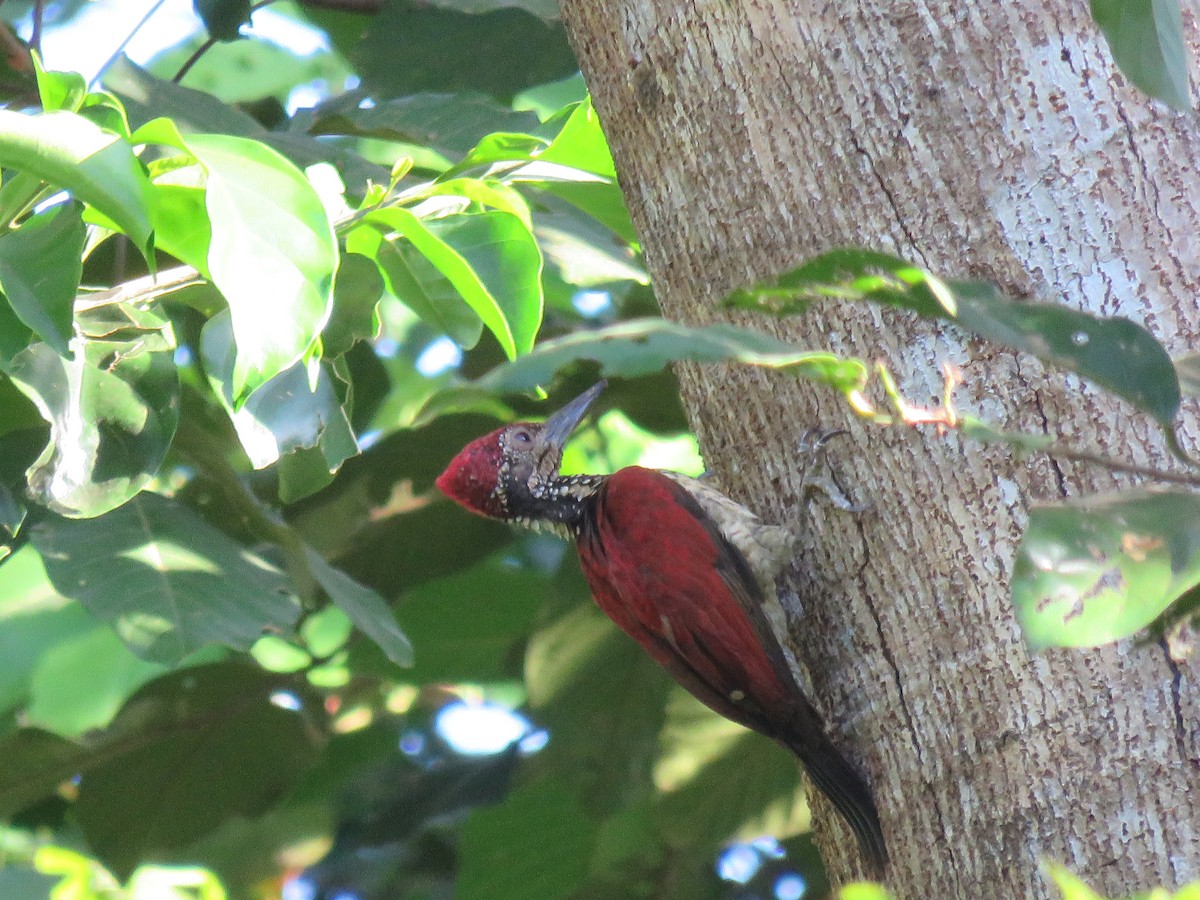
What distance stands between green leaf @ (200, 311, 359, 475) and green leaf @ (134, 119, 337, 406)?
1.05ft

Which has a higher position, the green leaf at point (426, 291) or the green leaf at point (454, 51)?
the green leaf at point (454, 51)

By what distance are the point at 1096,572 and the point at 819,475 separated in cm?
114

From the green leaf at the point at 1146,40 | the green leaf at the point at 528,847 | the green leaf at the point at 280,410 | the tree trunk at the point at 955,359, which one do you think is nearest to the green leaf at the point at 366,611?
the green leaf at the point at 280,410

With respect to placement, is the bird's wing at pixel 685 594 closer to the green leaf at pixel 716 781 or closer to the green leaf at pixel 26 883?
the green leaf at pixel 716 781

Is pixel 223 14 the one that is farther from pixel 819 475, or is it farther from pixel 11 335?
pixel 819 475

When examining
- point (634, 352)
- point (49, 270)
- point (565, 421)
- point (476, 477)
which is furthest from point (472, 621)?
point (634, 352)

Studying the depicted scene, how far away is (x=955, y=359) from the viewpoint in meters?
2.06

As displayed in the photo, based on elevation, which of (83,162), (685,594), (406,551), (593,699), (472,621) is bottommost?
(593,699)

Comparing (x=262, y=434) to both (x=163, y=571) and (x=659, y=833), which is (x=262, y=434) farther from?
(x=659, y=833)

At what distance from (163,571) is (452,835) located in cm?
148

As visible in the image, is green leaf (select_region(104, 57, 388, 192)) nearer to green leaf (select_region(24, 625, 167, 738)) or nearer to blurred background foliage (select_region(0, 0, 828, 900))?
blurred background foliage (select_region(0, 0, 828, 900))

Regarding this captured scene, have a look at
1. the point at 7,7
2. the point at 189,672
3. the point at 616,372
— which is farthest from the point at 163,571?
the point at 7,7

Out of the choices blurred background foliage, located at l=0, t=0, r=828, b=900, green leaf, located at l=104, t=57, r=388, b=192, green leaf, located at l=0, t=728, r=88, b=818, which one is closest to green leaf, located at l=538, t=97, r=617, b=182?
blurred background foliage, located at l=0, t=0, r=828, b=900

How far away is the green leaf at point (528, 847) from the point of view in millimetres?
3246
